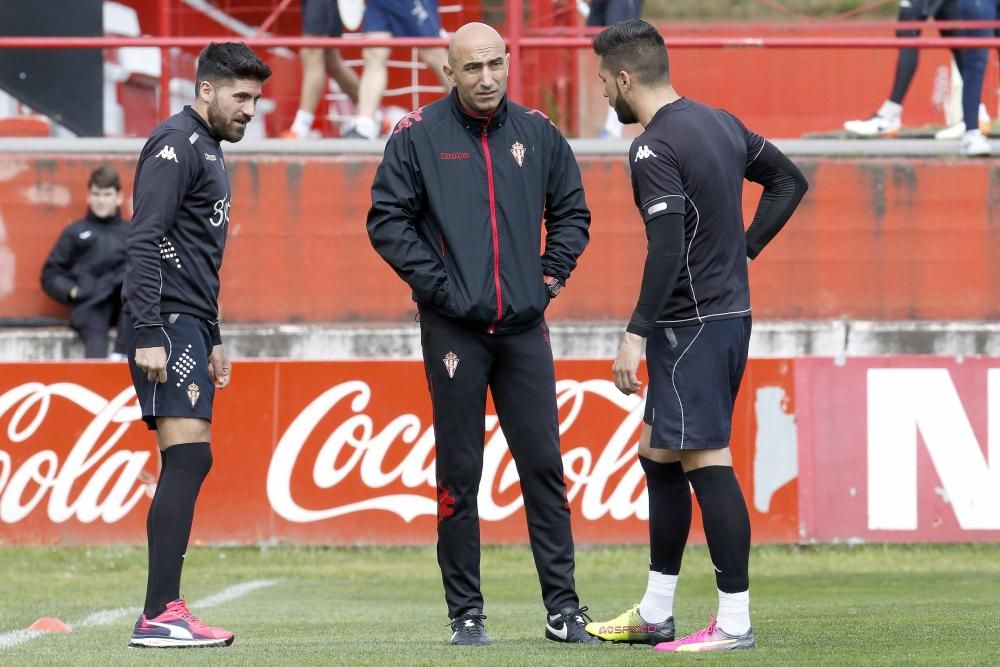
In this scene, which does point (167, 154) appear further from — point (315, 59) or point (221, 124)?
point (315, 59)

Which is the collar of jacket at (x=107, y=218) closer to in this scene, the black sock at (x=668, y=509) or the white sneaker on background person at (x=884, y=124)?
the white sneaker on background person at (x=884, y=124)

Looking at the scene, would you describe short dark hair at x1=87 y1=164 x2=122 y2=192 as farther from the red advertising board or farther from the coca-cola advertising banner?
the red advertising board

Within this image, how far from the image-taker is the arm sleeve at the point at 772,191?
6051mm

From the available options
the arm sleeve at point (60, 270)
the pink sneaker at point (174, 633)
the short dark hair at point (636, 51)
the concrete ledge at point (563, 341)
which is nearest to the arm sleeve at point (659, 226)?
the short dark hair at point (636, 51)

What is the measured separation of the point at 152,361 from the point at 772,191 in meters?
2.37

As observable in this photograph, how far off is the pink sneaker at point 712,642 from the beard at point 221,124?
245cm

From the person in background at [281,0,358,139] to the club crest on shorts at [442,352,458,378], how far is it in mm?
7307

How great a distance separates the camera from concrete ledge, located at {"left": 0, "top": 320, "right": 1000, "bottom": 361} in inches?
477

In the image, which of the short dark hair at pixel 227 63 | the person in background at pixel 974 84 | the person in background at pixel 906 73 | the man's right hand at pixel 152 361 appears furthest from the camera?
the person in background at pixel 906 73

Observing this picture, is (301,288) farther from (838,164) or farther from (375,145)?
(838,164)

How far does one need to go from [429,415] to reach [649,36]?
17.9 feet

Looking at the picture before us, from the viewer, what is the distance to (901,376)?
35.3 feet

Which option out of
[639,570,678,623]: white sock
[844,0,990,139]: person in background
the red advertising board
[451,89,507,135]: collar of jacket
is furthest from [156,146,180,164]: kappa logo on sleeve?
[844,0,990,139]: person in background

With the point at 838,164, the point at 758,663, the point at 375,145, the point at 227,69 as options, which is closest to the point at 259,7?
the point at 375,145
